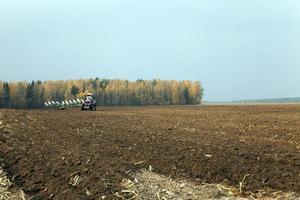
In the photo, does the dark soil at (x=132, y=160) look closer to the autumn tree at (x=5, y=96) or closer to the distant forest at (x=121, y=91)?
the autumn tree at (x=5, y=96)

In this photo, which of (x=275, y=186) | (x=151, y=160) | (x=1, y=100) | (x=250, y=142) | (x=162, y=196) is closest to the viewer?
(x=162, y=196)

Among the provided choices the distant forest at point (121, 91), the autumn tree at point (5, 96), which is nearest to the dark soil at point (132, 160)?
the autumn tree at point (5, 96)

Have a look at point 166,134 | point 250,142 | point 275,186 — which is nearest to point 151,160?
point 275,186

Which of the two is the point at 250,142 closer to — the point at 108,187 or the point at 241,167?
the point at 241,167

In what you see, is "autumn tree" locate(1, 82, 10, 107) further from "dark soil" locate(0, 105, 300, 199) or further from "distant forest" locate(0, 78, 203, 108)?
"dark soil" locate(0, 105, 300, 199)

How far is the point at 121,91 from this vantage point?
12650 centimetres

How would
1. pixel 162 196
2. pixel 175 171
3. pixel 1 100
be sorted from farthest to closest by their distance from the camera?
pixel 1 100 → pixel 175 171 → pixel 162 196

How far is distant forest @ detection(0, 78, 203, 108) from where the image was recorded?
115725 millimetres

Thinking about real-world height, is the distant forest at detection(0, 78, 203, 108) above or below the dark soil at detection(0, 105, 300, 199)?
above

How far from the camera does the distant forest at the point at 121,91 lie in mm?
115725

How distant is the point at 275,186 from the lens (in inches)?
427

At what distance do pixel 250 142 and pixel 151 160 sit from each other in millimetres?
5076

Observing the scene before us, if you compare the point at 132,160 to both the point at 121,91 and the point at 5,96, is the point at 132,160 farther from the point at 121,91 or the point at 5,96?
the point at 121,91

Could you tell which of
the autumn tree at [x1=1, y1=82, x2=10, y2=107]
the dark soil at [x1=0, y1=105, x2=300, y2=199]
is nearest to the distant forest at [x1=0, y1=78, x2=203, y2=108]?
the autumn tree at [x1=1, y1=82, x2=10, y2=107]
